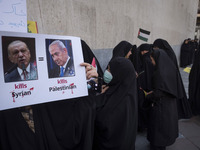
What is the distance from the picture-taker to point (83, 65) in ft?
3.77

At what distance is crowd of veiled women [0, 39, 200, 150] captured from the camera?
1.00m

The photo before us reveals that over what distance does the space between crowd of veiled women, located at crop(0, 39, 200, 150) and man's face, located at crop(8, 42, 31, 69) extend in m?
0.33

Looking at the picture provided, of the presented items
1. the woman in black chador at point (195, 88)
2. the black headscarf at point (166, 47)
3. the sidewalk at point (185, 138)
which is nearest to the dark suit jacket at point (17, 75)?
the sidewalk at point (185, 138)

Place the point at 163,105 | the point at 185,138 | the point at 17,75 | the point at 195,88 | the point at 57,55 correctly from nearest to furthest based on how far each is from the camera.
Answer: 1. the point at 17,75
2. the point at 57,55
3. the point at 163,105
4. the point at 185,138
5. the point at 195,88

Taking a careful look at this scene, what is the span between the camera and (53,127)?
1.12m

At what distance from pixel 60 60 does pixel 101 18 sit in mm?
3342

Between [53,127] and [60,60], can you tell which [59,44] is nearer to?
[60,60]

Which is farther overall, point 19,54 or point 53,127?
point 53,127

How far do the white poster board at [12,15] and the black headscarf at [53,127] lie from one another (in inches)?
22.0

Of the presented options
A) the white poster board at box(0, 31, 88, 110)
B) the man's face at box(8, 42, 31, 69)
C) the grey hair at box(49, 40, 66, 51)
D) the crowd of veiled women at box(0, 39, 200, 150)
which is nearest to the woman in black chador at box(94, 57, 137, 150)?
the crowd of veiled women at box(0, 39, 200, 150)

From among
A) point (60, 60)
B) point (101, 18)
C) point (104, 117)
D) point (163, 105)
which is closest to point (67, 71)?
point (60, 60)

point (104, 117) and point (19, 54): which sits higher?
point (19, 54)

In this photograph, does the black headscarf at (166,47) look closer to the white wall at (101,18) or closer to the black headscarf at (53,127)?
the white wall at (101,18)

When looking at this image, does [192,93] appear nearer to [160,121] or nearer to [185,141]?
[185,141]
